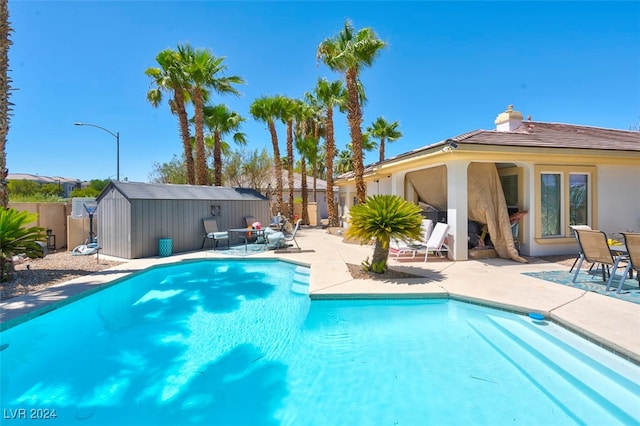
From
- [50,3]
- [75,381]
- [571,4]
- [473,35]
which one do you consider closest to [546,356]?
[75,381]

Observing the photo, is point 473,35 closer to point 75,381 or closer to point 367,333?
point 367,333

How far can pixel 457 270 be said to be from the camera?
26.8 feet

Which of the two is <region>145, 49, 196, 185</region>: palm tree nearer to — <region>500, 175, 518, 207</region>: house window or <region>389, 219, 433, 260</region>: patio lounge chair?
<region>389, 219, 433, 260</region>: patio lounge chair

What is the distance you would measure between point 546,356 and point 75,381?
6313 mm

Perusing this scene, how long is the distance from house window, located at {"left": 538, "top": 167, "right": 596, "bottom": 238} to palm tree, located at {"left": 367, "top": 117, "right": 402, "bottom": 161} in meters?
18.2

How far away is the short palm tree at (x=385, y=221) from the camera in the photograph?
7262 millimetres

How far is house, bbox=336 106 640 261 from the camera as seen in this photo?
29.8 ft

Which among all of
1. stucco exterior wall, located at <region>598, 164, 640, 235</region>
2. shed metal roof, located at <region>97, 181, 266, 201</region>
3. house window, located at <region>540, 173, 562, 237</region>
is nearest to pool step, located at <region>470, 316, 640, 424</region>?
house window, located at <region>540, 173, 562, 237</region>

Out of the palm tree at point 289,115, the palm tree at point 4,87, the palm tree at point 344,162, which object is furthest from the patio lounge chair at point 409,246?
the palm tree at point 344,162

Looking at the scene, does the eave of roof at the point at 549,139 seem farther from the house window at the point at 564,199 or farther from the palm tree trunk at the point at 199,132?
the palm tree trunk at the point at 199,132

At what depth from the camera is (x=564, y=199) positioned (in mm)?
9914

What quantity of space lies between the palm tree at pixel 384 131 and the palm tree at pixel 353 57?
514 inches

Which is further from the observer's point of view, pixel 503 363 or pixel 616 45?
pixel 616 45

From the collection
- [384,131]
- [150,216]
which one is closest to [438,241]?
[150,216]
